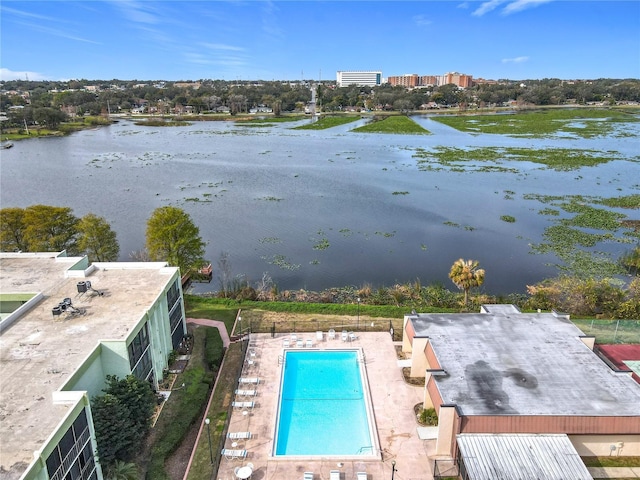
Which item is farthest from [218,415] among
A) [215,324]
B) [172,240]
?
[172,240]

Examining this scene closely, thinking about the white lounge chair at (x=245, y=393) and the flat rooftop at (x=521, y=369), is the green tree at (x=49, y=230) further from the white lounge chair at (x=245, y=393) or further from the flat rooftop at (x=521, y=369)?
the flat rooftop at (x=521, y=369)

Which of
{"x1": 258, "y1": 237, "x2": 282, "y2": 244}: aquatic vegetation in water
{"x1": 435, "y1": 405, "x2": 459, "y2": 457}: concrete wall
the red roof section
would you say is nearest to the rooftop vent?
{"x1": 435, "y1": 405, "x2": 459, "y2": 457}: concrete wall

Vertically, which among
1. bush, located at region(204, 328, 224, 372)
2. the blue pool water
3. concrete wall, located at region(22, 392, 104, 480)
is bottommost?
the blue pool water

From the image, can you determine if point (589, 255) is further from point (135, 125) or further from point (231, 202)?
point (135, 125)

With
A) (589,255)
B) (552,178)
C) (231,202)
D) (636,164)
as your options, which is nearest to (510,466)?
(589,255)

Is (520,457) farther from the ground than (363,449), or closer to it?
farther from the ground

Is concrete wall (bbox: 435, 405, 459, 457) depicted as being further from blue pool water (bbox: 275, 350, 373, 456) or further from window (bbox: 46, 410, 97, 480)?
window (bbox: 46, 410, 97, 480)

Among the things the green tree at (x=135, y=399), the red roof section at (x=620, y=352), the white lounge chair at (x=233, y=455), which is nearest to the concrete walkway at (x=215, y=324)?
the green tree at (x=135, y=399)

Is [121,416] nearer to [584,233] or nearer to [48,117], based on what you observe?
[584,233]
